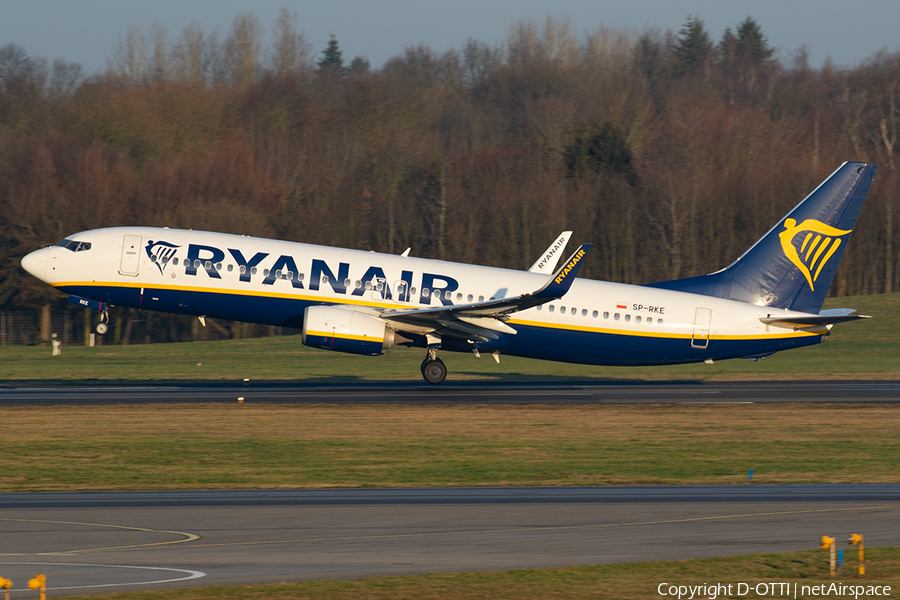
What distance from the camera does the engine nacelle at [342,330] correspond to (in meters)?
30.7

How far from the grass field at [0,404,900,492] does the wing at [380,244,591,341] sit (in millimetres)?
3511

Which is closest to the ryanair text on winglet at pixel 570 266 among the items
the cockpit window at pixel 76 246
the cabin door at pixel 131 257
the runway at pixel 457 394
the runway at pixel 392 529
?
the runway at pixel 457 394

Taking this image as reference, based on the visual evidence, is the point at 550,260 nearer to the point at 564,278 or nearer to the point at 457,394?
the point at 564,278

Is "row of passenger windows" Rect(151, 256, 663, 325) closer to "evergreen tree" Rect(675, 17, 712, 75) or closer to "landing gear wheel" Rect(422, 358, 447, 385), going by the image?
"landing gear wheel" Rect(422, 358, 447, 385)

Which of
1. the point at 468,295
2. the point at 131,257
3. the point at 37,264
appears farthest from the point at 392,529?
the point at 37,264

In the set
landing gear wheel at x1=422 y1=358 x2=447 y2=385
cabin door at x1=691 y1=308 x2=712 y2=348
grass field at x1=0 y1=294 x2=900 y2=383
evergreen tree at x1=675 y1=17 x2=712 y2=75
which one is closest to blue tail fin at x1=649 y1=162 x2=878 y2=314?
cabin door at x1=691 y1=308 x2=712 y2=348

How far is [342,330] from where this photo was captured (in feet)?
101

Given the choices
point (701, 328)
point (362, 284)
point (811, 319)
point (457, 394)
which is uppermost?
point (362, 284)

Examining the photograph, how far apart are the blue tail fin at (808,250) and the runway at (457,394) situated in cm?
349

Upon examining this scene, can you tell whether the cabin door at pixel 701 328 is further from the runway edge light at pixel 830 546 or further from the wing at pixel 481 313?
the runway edge light at pixel 830 546

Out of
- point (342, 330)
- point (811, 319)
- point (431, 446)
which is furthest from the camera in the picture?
point (811, 319)

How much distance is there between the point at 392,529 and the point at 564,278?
54.7 feet

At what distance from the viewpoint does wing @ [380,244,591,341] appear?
3038 centimetres

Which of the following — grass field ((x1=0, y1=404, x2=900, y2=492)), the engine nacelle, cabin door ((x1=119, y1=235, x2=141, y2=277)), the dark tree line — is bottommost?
grass field ((x1=0, y1=404, x2=900, y2=492))
